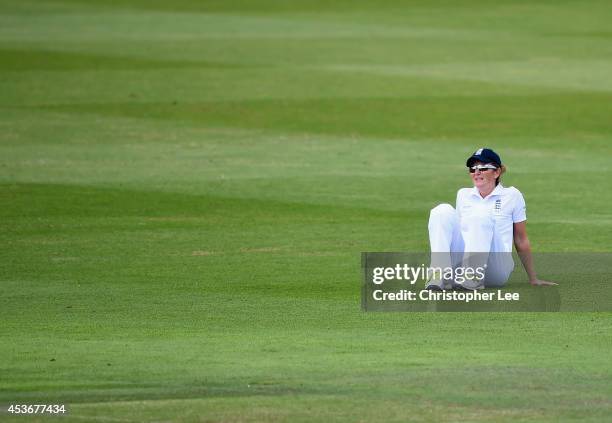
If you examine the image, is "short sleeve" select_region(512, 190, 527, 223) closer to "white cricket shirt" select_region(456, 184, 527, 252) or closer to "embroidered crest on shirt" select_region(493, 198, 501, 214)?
"white cricket shirt" select_region(456, 184, 527, 252)

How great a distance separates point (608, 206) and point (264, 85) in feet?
46.0

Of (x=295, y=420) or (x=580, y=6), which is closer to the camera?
(x=295, y=420)

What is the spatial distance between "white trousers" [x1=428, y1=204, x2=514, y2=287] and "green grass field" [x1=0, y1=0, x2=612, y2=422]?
427mm

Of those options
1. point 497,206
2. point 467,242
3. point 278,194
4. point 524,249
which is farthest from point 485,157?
point 278,194

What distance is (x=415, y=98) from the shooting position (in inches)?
1211

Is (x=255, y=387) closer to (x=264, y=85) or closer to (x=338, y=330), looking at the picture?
(x=338, y=330)

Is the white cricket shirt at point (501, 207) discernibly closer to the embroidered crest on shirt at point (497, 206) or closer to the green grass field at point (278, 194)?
the embroidered crest on shirt at point (497, 206)

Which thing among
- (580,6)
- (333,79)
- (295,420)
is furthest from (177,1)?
(295,420)

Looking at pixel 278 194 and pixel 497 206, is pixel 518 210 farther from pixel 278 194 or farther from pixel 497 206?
pixel 278 194

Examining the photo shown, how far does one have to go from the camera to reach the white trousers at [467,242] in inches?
476

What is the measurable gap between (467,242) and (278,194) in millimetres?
8444

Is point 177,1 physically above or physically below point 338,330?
above

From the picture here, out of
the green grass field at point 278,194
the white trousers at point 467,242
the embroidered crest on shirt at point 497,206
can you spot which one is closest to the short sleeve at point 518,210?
the embroidered crest on shirt at point 497,206

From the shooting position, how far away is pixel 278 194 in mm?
20609
